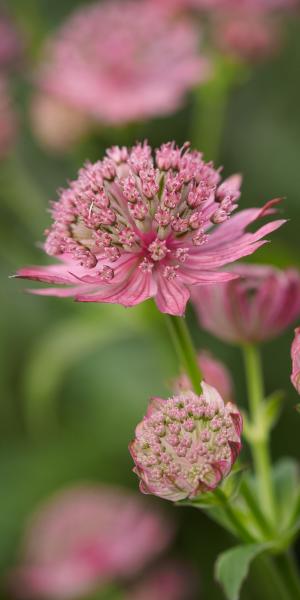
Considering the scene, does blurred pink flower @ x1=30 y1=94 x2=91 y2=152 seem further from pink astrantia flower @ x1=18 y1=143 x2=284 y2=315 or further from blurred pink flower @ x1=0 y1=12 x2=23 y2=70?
pink astrantia flower @ x1=18 y1=143 x2=284 y2=315

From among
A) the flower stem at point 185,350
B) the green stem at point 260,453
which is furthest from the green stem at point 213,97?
the flower stem at point 185,350

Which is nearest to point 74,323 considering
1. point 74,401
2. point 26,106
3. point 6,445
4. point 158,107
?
point 158,107

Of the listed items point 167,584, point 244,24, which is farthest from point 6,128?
point 167,584

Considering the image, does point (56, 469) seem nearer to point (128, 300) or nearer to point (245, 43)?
point (245, 43)

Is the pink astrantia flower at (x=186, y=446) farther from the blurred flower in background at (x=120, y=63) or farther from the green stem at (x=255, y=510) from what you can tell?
the blurred flower in background at (x=120, y=63)

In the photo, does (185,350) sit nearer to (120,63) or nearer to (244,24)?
(244,24)
